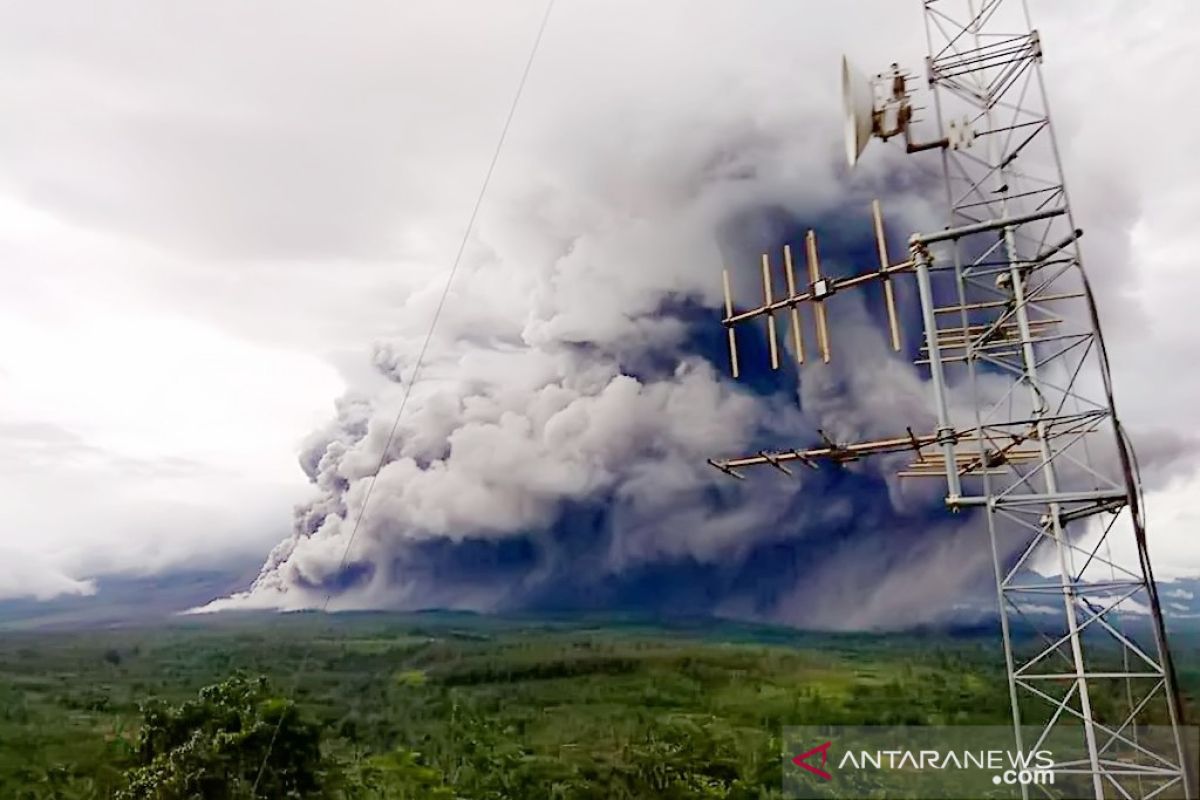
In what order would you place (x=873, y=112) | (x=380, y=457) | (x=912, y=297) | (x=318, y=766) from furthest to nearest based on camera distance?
(x=380, y=457) → (x=912, y=297) → (x=318, y=766) → (x=873, y=112)

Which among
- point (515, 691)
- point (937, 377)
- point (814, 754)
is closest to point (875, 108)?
point (937, 377)

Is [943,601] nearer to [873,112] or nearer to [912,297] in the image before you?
[912,297]

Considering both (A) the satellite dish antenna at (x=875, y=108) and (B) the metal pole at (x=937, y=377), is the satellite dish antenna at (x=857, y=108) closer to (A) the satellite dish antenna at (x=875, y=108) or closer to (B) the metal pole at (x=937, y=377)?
(A) the satellite dish antenna at (x=875, y=108)

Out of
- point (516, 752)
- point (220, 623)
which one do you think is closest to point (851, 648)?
point (516, 752)

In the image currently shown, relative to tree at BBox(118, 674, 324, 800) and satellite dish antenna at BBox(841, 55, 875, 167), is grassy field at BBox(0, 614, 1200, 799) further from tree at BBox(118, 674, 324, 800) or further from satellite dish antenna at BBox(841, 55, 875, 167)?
satellite dish antenna at BBox(841, 55, 875, 167)

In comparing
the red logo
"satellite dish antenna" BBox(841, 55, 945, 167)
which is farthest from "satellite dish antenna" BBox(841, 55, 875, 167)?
the red logo

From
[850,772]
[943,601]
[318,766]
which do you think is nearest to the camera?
[850,772]
